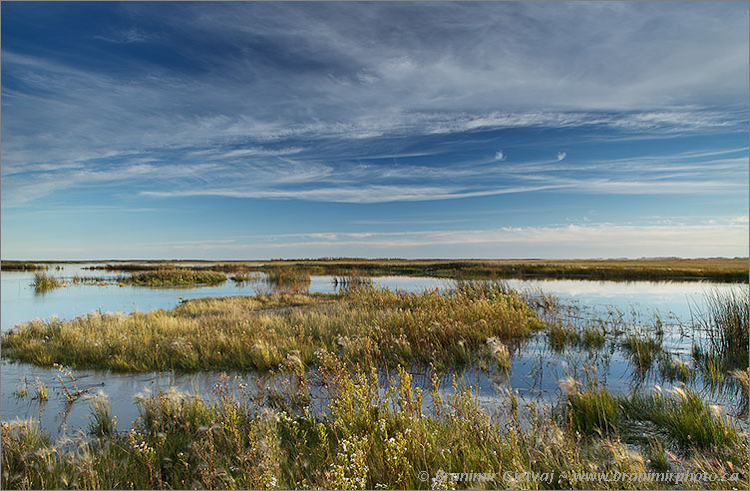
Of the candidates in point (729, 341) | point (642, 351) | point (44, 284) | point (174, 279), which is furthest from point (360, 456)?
point (174, 279)

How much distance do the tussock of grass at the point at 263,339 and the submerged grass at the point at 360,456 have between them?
9.33ft

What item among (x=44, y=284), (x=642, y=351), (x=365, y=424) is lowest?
(x=44, y=284)

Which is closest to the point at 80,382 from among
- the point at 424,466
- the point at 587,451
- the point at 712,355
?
the point at 424,466

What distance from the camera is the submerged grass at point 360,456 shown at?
3383mm

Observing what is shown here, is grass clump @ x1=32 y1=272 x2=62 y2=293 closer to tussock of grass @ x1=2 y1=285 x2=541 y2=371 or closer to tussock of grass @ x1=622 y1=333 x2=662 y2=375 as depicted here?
tussock of grass @ x1=2 y1=285 x2=541 y2=371

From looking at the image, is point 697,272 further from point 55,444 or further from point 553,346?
point 55,444

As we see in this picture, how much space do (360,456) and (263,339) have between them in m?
7.42

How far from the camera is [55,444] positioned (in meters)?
5.12

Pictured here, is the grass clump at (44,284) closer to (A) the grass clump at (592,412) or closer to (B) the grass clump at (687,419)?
(A) the grass clump at (592,412)

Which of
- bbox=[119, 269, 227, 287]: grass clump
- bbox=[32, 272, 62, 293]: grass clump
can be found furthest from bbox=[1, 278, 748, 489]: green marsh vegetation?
bbox=[119, 269, 227, 287]: grass clump

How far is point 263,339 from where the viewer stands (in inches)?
392

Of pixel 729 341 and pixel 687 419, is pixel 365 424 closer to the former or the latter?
pixel 687 419

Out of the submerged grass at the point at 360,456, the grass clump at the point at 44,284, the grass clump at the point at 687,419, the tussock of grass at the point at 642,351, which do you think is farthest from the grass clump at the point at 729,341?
the grass clump at the point at 44,284

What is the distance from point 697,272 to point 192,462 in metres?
53.6
